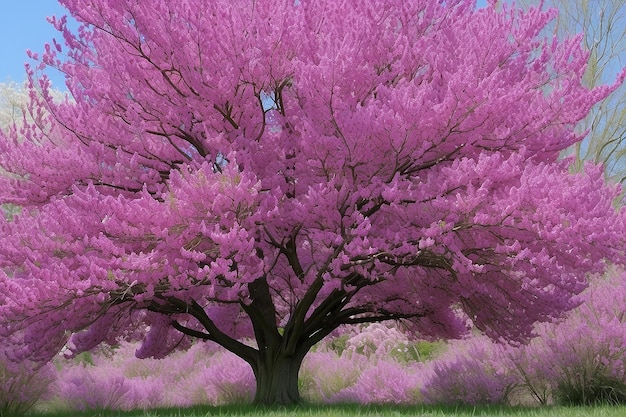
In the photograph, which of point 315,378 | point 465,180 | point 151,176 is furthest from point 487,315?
point 151,176

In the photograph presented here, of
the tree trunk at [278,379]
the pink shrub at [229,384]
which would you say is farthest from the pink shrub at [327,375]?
the tree trunk at [278,379]

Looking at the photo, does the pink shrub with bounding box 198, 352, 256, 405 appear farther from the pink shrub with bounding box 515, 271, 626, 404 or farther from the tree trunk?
the pink shrub with bounding box 515, 271, 626, 404

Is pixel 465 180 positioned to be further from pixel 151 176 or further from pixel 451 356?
pixel 451 356

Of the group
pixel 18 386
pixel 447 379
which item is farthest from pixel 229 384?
pixel 447 379

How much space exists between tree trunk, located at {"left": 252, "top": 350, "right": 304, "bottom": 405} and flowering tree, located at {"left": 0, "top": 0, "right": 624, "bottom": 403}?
3cm

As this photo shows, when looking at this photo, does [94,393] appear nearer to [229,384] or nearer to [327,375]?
[229,384]

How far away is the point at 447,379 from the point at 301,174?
463cm

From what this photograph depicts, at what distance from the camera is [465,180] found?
25.9 feet

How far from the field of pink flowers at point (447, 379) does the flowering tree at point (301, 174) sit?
3.05 ft

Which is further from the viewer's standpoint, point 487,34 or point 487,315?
point 487,315

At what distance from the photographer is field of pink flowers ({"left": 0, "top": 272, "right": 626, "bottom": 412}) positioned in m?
10.4

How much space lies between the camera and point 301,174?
9203 mm

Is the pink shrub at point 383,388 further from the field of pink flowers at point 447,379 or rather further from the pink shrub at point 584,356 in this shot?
the pink shrub at point 584,356

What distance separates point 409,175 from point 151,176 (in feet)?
12.6
